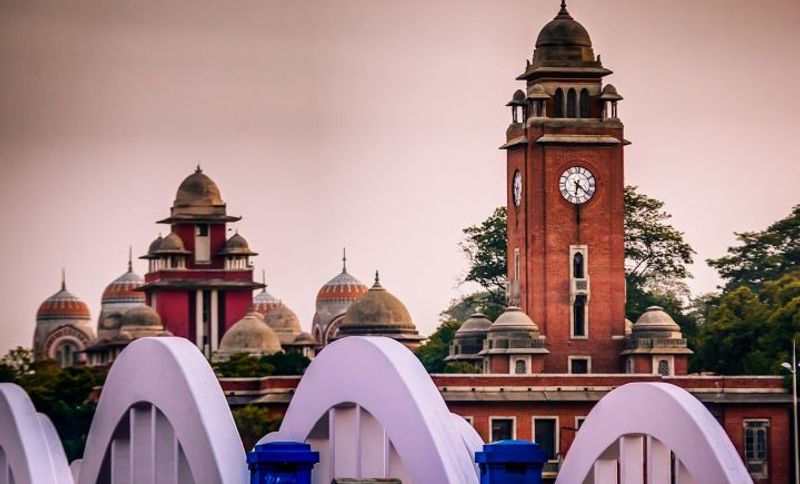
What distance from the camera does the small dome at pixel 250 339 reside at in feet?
400

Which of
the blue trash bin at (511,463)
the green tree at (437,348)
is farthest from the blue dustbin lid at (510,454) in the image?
the green tree at (437,348)

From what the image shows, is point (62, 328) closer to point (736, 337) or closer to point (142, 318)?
point (142, 318)

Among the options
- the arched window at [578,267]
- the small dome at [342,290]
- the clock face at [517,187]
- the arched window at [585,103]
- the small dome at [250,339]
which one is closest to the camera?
the arched window at [585,103]

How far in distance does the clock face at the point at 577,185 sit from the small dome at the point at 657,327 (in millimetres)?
4331

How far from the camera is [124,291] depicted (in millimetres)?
165250

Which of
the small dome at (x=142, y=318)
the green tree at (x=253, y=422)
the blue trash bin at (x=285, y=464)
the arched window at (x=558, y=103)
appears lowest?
the blue trash bin at (x=285, y=464)

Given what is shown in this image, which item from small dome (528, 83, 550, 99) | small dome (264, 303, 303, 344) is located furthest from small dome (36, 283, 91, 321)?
small dome (528, 83, 550, 99)

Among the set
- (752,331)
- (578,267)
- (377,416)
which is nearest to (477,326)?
(578,267)

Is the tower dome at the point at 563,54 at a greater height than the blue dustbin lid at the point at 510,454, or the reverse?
the tower dome at the point at 563,54

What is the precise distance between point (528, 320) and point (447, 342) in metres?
16.7

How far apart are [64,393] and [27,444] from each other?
63.0m

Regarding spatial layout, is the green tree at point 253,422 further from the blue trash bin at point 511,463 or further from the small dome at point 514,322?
the blue trash bin at point 511,463

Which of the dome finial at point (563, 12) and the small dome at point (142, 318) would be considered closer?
the dome finial at point (563, 12)

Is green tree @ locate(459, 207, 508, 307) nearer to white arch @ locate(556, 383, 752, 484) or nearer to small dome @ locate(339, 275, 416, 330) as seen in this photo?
small dome @ locate(339, 275, 416, 330)
